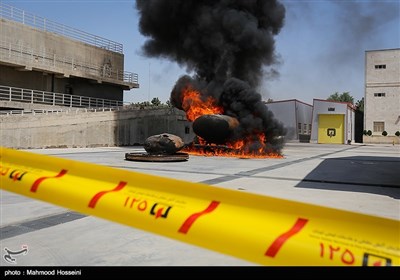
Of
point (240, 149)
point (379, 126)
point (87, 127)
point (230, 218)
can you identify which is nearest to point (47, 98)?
point (87, 127)

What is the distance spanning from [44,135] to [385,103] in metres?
47.6

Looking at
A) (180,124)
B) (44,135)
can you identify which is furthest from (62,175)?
(180,124)

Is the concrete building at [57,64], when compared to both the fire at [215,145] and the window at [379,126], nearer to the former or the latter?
the fire at [215,145]

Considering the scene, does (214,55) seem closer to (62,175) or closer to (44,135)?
(44,135)

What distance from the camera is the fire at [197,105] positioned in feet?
75.0

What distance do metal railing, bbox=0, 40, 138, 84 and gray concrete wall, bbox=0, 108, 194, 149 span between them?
26.0ft

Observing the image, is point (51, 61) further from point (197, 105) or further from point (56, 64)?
point (197, 105)

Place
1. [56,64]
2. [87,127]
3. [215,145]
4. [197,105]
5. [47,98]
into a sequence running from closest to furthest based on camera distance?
[215,145]
[197,105]
[87,127]
[47,98]
[56,64]

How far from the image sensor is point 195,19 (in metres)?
25.0

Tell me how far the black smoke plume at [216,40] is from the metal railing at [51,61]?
1127 cm

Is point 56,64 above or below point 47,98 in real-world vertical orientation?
above

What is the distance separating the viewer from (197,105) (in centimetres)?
2305

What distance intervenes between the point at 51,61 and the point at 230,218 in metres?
35.5

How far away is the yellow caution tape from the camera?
2029 mm
